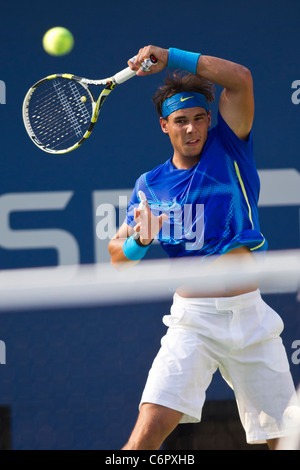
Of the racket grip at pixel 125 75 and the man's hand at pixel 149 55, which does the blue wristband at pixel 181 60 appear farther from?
the racket grip at pixel 125 75

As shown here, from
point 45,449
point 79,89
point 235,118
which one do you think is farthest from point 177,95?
point 45,449

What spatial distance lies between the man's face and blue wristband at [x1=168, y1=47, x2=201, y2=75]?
9.2 inches

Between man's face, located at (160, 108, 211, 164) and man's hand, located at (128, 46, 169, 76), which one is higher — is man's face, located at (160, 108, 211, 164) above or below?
below

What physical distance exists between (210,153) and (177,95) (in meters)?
0.28

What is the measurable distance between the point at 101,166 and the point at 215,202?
3.76 ft

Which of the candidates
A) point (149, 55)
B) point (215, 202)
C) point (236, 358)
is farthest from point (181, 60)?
point (236, 358)

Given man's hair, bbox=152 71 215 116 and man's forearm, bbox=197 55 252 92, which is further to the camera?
man's hair, bbox=152 71 215 116

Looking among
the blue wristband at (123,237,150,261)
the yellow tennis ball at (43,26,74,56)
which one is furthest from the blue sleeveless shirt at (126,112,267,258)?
the yellow tennis ball at (43,26,74,56)

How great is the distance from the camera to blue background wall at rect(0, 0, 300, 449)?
13.1ft

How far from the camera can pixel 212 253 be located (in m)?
3.02

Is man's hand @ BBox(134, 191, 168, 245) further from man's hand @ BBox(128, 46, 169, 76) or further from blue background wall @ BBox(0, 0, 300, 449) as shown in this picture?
blue background wall @ BBox(0, 0, 300, 449)

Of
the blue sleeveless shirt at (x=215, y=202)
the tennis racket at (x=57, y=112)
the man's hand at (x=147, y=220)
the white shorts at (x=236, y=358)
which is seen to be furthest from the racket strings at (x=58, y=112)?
the white shorts at (x=236, y=358)

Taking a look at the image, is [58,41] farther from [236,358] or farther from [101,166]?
[236,358]

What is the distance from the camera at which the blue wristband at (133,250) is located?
3029 mm
